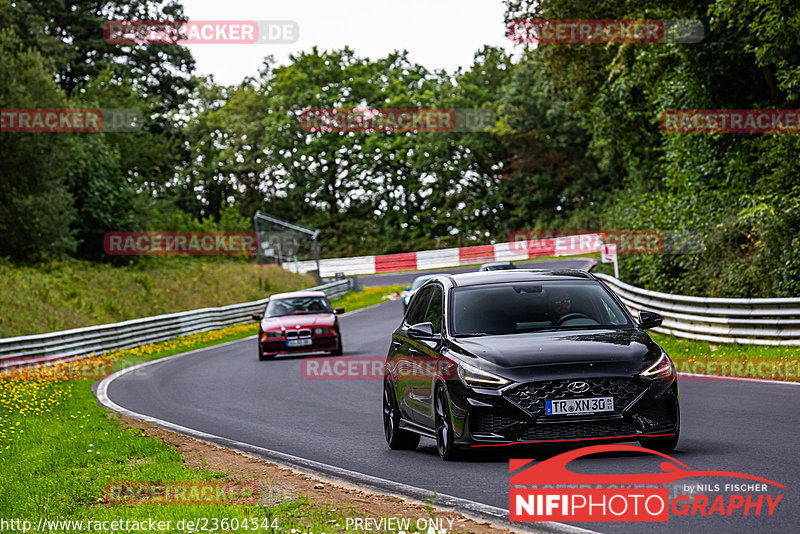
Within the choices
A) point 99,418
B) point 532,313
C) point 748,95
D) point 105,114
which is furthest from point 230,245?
point 532,313

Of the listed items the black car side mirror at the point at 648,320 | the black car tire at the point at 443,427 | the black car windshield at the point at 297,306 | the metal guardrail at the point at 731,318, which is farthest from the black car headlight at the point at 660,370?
the black car windshield at the point at 297,306

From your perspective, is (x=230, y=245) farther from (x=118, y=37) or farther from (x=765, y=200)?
(x=765, y=200)

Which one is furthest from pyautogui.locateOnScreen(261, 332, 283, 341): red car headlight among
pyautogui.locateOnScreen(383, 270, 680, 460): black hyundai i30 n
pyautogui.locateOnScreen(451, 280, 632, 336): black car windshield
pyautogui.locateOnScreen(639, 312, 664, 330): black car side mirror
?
pyautogui.locateOnScreen(639, 312, 664, 330): black car side mirror

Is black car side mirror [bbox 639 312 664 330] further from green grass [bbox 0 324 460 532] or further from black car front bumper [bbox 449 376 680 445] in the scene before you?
green grass [bbox 0 324 460 532]

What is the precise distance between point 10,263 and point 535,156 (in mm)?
41676

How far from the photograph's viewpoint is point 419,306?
1111cm

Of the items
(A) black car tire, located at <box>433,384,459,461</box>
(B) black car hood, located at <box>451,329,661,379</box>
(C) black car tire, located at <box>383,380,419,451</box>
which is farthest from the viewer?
(C) black car tire, located at <box>383,380,419,451</box>

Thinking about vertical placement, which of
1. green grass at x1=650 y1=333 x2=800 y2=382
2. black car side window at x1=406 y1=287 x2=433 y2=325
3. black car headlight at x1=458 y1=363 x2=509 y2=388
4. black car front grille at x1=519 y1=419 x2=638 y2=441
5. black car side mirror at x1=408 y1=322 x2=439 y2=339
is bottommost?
green grass at x1=650 y1=333 x2=800 y2=382

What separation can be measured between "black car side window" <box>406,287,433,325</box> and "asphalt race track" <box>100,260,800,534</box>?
128 cm

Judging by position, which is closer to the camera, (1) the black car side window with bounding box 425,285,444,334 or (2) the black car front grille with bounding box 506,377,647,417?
A: (2) the black car front grille with bounding box 506,377,647,417

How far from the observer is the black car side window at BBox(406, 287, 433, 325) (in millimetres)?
10868

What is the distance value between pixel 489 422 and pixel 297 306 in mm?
19145

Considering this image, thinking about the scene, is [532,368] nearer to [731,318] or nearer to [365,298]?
[731,318]

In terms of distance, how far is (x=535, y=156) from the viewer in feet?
246
